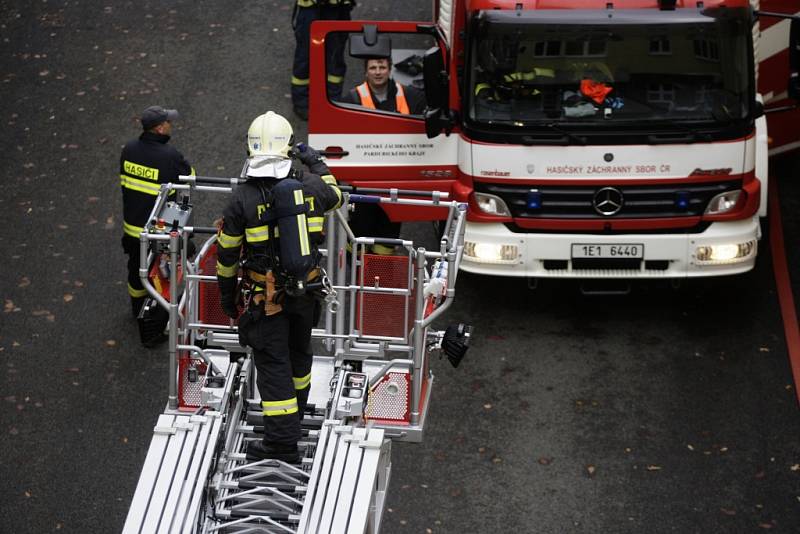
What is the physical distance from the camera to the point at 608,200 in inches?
404

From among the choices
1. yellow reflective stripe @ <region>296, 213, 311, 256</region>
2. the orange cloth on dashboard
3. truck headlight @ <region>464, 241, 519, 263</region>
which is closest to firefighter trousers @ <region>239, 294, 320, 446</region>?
yellow reflective stripe @ <region>296, 213, 311, 256</region>

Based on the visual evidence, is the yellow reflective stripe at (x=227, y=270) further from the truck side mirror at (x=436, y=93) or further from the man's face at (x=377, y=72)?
the man's face at (x=377, y=72)

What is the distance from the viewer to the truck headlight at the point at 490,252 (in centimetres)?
1044

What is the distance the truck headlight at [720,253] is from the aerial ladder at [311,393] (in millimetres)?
3071

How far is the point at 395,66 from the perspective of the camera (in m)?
13.4

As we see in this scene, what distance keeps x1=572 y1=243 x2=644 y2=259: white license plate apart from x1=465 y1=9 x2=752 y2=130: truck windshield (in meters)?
1.00

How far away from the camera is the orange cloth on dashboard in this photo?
1002 cm

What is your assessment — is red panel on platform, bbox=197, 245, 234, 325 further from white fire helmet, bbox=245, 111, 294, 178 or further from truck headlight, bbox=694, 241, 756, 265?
truck headlight, bbox=694, 241, 756, 265

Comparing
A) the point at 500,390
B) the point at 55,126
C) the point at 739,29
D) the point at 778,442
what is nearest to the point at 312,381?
the point at 500,390

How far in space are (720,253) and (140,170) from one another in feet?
15.1

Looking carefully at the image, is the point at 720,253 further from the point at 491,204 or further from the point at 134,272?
the point at 134,272

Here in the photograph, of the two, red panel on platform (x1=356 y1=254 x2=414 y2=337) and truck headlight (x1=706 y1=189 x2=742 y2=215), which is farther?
truck headlight (x1=706 y1=189 x2=742 y2=215)

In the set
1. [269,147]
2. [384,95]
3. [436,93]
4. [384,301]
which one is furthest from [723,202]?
[269,147]

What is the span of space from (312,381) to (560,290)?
4309 mm
